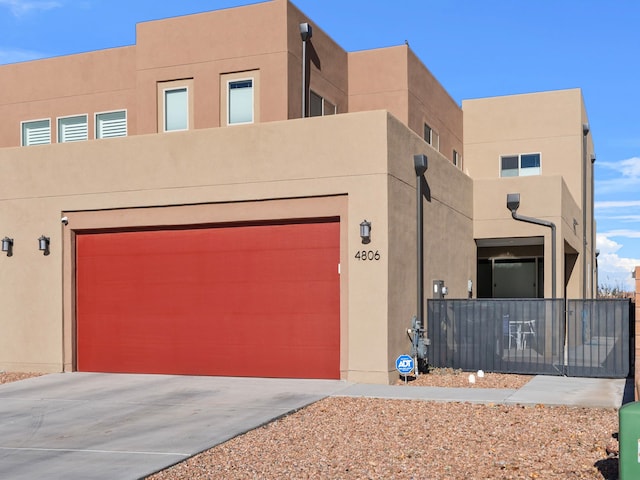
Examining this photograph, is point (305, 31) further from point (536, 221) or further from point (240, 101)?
point (536, 221)

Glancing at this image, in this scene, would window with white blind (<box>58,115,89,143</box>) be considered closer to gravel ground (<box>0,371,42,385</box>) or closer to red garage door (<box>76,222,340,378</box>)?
red garage door (<box>76,222,340,378</box>)

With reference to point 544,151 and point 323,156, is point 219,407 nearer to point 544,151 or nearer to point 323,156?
point 323,156

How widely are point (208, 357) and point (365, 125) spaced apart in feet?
18.2

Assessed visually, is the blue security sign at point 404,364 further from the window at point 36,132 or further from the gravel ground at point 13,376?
the window at point 36,132

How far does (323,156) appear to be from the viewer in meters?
14.2

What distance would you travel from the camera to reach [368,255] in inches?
546

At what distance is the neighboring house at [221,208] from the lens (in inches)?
558

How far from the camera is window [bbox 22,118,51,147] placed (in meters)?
20.5

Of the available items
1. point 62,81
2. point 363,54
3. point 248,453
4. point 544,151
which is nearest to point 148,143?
point 62,81

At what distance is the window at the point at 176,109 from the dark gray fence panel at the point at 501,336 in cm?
737

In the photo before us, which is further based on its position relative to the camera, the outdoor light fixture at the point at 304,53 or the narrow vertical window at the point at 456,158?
the narrow vertical window at the point at 456,158

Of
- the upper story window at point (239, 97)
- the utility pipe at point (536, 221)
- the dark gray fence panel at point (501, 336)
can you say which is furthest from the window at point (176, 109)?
the utility pipe at point (536, 221)

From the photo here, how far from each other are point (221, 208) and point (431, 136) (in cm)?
969

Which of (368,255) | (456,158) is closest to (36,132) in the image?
(368,255)
